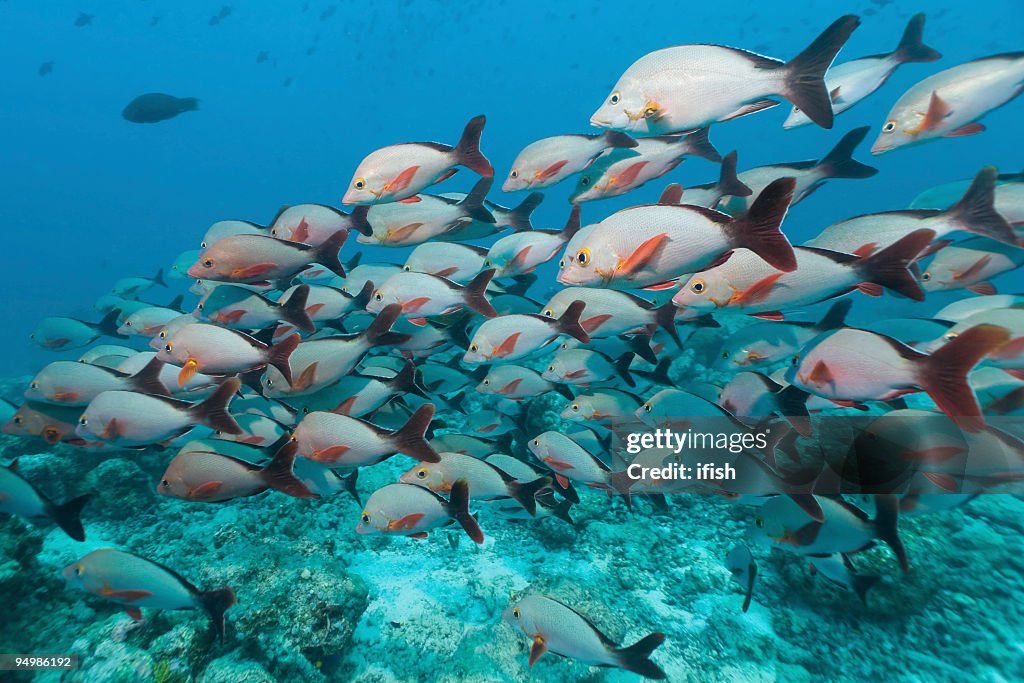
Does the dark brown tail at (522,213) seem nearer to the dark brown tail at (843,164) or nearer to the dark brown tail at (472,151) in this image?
the dark brown tail at (472,151)

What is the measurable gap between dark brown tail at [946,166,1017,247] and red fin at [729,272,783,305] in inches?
54.1

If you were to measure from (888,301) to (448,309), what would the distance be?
34.6m

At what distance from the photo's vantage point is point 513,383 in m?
4.76

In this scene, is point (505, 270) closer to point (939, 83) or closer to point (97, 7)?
point (939, 83)

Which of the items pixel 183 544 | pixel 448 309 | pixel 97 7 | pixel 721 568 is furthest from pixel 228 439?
pixel 97 7

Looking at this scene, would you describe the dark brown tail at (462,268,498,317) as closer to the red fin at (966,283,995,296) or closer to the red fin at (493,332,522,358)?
the red fin at (493,332,522,358)

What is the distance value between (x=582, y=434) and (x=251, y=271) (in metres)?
3.58

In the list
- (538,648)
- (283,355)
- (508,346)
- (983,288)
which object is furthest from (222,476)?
(983,288)

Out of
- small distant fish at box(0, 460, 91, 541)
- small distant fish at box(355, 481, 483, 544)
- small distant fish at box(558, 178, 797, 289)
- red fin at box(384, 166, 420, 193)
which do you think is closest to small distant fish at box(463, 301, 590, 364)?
small distant fish at box(558, 178, 797, 289)

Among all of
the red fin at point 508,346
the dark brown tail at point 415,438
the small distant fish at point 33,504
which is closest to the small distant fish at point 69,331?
the small distant fish at point 33,504

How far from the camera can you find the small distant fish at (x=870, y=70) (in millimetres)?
4023

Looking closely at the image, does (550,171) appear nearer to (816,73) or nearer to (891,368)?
(816,73)

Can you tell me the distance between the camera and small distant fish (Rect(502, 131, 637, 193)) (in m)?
4.12

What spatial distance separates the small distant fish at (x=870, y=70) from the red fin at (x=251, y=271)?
4.81 meters
